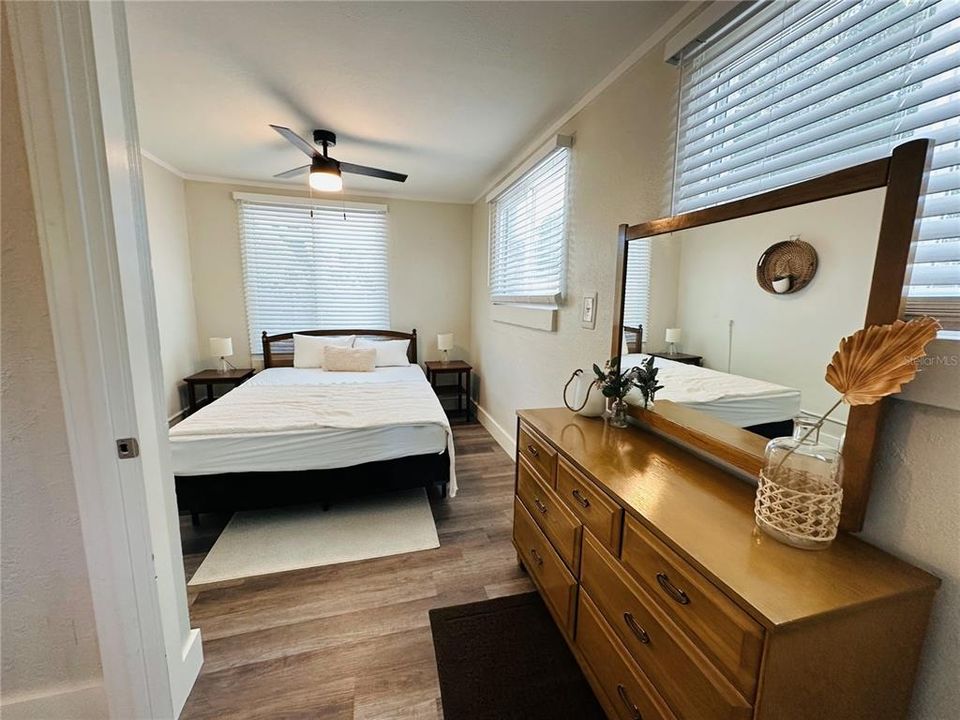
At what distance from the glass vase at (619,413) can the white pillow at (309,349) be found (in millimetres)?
3253

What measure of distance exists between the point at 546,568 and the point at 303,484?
1488mm

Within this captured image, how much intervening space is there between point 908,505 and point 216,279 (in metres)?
5.10

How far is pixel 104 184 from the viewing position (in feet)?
3.19

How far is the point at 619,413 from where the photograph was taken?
166cm

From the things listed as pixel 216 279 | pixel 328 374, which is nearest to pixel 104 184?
pixel 328 374

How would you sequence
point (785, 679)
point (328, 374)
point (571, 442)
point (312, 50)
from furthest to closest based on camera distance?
point (328, 374), point (312, 50), point (571, 442), point (785, 679)

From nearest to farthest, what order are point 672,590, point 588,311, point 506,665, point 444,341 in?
point 672,590 → point 506,665 → point 588,311 → point 444,341

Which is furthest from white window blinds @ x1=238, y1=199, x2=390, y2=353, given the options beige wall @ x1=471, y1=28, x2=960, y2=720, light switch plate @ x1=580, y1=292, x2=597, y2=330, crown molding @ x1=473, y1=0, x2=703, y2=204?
light switch plate @ x1=580, y1=292, x2=597, y2=330

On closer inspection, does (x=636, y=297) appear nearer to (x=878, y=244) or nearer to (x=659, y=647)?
(x=878, y=244)

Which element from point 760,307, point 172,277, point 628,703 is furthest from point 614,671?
point 172,277

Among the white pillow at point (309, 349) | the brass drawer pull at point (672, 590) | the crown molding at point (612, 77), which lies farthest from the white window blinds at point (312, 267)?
the brass drawer pull at point (672, 590)

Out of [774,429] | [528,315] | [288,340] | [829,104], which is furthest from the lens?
[288,340]

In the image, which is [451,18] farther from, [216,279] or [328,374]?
[216,279]

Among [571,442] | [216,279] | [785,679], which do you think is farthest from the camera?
[216,279]
